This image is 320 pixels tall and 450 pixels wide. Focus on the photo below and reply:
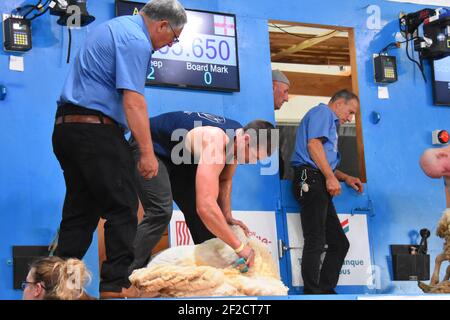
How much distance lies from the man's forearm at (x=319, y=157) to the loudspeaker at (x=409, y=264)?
1242 mm

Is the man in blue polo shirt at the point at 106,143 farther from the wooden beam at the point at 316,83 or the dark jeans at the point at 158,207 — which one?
the wooden beam at the point at 316,83

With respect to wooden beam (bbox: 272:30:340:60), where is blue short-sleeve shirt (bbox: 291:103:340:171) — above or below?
below

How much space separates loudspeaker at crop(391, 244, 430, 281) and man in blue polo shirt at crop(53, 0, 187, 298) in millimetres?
3652

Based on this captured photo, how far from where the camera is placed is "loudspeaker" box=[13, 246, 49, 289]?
578cm

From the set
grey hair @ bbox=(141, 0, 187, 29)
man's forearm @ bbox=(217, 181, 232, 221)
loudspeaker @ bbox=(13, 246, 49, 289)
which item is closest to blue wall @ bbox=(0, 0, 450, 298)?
loudspeaker @ bbox=(13, 246, 49, 289)

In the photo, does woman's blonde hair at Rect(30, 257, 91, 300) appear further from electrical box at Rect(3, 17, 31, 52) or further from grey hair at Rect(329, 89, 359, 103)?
grey hair at Rect(329, 89, 359, 103)

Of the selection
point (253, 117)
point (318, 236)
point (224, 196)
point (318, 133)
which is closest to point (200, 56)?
point (253, 117)

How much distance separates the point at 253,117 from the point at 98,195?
305 cm

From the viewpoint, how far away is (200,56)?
6871 millimetres

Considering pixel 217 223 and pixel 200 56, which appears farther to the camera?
pixel 200 56

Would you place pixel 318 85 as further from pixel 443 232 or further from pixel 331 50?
pixel 443 232

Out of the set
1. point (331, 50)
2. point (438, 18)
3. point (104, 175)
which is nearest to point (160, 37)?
point (104, 175)

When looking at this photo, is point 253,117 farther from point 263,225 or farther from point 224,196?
point 224,196

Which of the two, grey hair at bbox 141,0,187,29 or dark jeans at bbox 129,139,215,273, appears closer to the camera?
grey hair at bbox 141,0,187,29
